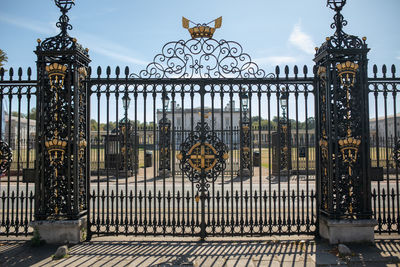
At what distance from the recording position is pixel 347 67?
631 centimetres

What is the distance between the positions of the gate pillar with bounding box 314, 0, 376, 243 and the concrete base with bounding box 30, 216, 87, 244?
5.22 meters

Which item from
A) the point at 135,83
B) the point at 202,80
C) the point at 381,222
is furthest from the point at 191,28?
the point at 381,222

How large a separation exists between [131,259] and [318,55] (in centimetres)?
578

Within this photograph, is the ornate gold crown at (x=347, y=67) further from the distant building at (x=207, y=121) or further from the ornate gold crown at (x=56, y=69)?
the ornate gold crown at (x=56, y=69)

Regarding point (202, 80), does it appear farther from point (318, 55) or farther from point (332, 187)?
point (332, 187)

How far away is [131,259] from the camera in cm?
559

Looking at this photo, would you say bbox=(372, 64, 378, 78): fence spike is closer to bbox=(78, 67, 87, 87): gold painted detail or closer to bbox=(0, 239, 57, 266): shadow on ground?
bbox=(78, 67, 87, 87): gold painted detail

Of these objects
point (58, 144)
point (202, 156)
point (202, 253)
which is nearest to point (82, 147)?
point (58, 144)

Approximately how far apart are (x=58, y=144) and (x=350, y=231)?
6.28 m

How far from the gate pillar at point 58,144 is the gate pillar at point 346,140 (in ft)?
17.3

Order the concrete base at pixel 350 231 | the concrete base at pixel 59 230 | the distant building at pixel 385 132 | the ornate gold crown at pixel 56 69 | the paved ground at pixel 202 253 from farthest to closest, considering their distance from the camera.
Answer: the distant building at pixel 385 132, the ornate gold crown at pixel 56 69, the concrete base at pixel 59 230, the concrete base at pixel 350 231, the paved ground at pixel 202 253

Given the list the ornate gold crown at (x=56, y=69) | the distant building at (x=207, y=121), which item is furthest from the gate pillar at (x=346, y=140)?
the ornate gold crown at (x=56, y=69)

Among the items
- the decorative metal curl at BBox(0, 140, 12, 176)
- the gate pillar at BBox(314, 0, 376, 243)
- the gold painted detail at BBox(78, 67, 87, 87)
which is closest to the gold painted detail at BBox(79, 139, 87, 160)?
the gold painted detail at BBox(78, 67, 87, 87)

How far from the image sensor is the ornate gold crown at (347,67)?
6.30 meters
